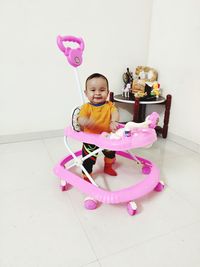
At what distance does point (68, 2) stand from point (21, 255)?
1452 millimetres

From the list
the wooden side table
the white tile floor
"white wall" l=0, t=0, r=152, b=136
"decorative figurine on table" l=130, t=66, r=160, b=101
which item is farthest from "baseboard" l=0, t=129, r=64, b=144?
"decorative figurine on table" l=130, t=66, r=160, b=101

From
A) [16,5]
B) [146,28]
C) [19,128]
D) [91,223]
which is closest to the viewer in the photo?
[91,223]

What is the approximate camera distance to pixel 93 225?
31.3 inches

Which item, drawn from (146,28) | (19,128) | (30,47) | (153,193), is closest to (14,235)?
(153,193)

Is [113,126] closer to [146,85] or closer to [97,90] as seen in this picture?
[97,90]

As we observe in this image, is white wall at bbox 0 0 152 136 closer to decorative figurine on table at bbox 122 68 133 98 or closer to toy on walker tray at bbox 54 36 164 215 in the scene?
decorative figurine on table at bbox 122 68 133 98

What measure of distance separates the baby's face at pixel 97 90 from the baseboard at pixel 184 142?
83cm

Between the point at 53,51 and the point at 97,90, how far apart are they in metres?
0.73

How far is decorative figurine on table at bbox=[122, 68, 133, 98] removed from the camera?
1.67m

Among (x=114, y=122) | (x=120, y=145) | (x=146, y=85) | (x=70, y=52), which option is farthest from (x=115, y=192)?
(x=146, y=85)

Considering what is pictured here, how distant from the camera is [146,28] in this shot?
171cm

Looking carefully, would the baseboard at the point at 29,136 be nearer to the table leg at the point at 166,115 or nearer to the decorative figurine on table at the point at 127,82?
the decorative figurine on table at the point at 127,82

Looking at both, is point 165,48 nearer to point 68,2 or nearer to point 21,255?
point 68,2

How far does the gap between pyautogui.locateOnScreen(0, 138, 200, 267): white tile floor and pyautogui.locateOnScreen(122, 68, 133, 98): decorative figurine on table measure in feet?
2.31
